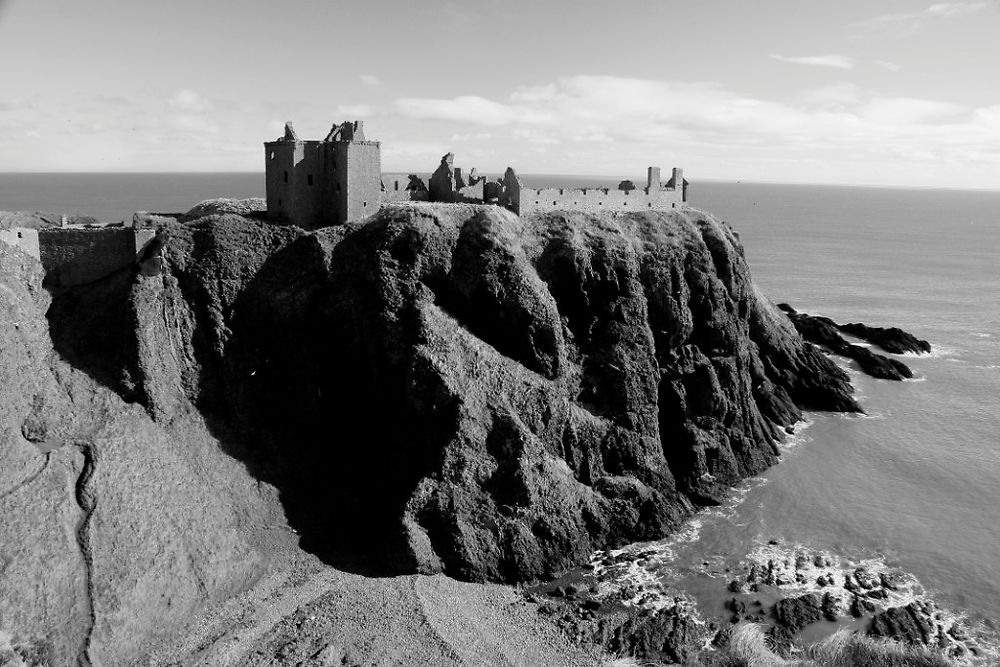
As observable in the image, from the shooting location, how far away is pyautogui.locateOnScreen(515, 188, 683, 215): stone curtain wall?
184 feet

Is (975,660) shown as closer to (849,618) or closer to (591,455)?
(849,618)

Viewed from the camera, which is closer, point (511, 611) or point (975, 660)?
point (975, 660)

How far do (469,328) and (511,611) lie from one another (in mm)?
17541

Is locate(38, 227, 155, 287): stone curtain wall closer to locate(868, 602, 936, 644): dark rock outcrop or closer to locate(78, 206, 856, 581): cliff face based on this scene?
locate(78, 206, 856, 581): cliff face

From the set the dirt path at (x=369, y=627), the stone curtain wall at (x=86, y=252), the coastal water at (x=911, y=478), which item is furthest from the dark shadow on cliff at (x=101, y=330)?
the coastal water at (x=911, y=478)

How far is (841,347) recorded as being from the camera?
77.9 m

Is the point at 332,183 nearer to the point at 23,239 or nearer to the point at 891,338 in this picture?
the point at 23,239

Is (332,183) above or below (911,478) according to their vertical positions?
above

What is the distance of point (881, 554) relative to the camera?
138 feet

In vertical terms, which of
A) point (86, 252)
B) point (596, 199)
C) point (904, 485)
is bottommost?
point (904, 485)

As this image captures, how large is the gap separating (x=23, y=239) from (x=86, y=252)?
3295 millimetres

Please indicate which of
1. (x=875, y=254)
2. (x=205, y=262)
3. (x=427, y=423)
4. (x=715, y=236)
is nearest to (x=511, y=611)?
(x=427, y=423)

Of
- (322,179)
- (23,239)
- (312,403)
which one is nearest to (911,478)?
(312,403)

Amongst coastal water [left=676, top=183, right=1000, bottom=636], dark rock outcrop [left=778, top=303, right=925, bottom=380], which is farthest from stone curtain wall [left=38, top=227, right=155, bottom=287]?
dark rock outcrop [left=778, top=303, right=925, bottom=380]
